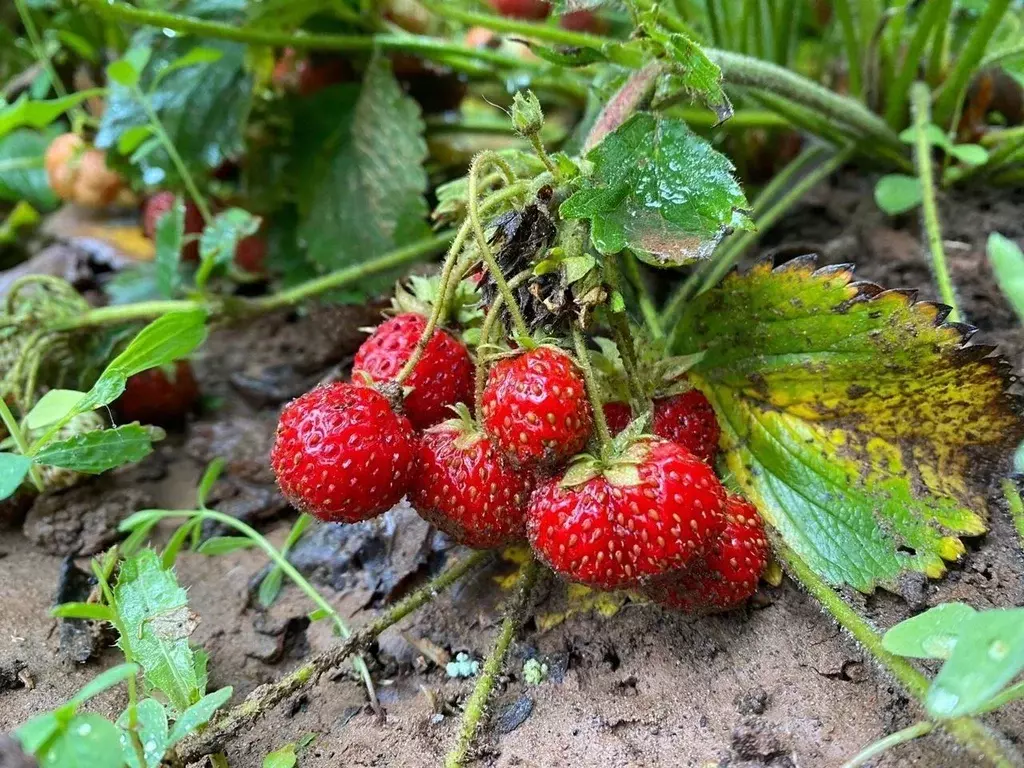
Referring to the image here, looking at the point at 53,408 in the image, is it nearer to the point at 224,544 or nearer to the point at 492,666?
the point at 224,544

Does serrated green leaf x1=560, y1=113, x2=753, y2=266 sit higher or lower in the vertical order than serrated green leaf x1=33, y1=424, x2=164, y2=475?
higher

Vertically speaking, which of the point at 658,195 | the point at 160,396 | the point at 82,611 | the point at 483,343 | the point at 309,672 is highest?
the point at 658,195

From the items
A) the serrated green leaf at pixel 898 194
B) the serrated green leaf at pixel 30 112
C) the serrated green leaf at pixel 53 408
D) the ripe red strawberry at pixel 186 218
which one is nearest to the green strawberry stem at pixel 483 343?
the serrated green leaf at pixel 53 408

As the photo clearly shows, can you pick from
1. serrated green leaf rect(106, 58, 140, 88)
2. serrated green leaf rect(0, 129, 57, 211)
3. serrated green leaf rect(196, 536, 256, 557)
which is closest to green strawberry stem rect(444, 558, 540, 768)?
serrated green leaf rect(196, 536, 256, 557)

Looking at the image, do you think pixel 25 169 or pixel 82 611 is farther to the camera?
pixel 25 169

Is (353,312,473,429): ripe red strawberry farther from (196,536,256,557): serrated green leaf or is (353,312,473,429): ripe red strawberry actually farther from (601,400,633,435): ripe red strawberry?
(196,536,256,557): serrated green leaf

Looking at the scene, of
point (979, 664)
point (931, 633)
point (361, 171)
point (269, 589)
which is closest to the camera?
point (979, 664)

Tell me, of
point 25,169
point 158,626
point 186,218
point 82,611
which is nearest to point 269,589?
point 158,626

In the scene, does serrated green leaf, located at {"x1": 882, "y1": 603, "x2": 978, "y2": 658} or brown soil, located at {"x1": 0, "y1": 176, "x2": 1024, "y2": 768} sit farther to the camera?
brown soil, located at {"x1": 0, "y1": 176, "x2": 1024, "y2": 768}

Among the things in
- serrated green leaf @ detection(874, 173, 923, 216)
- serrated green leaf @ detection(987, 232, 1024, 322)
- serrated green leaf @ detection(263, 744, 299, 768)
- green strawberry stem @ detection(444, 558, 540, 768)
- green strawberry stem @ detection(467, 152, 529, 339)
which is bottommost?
serrated green leaf @ detection(263, 744, 299, 768)
